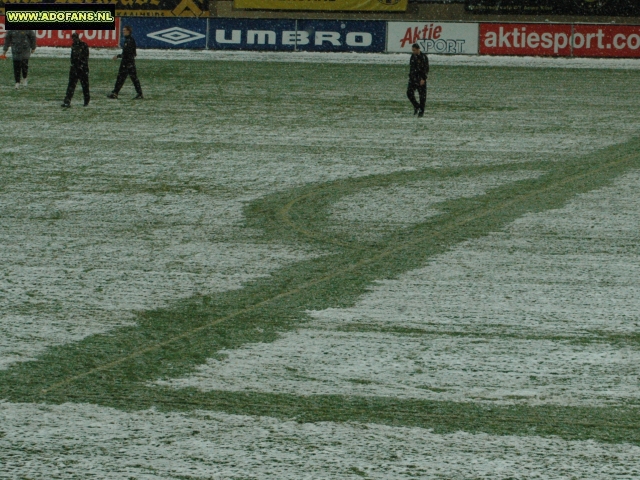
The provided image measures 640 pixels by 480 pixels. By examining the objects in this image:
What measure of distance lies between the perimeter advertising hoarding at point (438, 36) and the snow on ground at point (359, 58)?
309 mm

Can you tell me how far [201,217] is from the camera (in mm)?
12062

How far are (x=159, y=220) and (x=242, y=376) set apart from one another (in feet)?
18.7

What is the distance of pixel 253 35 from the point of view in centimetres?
3900

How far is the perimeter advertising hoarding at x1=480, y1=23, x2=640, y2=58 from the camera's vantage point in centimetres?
3709

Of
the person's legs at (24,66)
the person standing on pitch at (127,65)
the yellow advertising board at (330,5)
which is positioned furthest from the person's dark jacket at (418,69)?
the yellow advertising board at (330,5)

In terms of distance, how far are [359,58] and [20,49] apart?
46.8 ft

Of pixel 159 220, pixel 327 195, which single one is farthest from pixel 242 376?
pixel 327 195

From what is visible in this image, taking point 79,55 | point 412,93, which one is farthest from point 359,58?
point 79,55

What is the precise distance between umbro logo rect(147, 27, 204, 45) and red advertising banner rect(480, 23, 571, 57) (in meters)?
10.7

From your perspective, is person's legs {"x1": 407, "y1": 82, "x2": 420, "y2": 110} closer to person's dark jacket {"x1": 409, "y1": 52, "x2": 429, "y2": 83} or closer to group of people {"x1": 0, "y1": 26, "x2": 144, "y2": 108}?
person's dark jacket {"x1": 409, "y1": 52, "x2": 429, "y2": 83}

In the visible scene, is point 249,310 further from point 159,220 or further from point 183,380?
point 159,220

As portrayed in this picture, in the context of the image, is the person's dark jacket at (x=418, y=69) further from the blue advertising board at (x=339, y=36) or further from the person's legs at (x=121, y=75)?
the blue advertising board at (x=339, y=36)

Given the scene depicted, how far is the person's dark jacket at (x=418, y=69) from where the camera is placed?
21.6 metres

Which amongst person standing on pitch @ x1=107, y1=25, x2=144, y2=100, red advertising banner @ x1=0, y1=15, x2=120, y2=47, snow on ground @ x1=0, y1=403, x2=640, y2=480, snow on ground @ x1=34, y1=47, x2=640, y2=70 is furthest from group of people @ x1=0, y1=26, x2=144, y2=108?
snow on ground @ x1=0, y1=403, x2=640, y2=480
